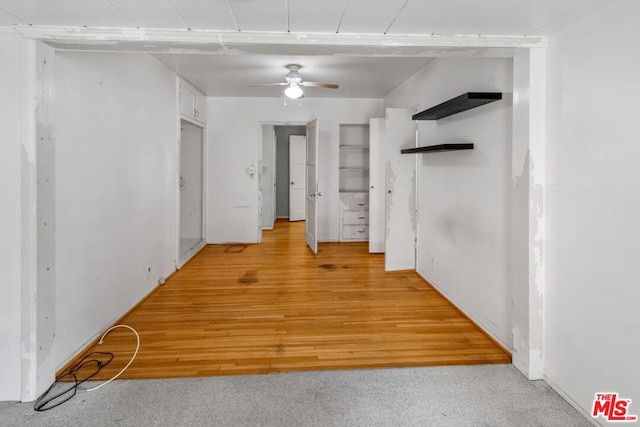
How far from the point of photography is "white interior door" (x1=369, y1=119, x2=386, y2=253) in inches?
228

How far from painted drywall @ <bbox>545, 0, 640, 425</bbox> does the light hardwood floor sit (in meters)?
0.64

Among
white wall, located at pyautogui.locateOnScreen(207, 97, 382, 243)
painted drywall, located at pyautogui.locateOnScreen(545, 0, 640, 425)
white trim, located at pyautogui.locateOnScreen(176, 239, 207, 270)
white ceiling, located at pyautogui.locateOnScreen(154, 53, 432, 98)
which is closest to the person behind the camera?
painted drywall, located at pyautogui.locateOnScreen(545, 0, 640, 425)

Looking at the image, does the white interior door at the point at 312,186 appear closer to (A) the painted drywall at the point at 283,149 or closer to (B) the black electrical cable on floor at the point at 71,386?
(A) the painted drywall at the point at 283,149

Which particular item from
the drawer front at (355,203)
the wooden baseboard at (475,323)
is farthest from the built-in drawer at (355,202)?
the wooden baseboard at (475,323)

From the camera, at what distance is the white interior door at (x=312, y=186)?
225 inches

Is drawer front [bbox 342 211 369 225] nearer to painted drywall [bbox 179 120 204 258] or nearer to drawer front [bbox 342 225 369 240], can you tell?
drawer front [bbox 342 225 369 240]

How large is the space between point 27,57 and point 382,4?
1888 millimetres

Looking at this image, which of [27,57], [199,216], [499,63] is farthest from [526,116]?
[199,216]

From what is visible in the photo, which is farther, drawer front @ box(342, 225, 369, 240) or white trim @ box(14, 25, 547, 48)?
drawer front @ box(342, 225, 369, 240)

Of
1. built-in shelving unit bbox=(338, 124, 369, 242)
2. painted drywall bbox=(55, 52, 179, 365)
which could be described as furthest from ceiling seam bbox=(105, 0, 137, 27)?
built-in shelving unit bbox=(338, 124, 369, 242)

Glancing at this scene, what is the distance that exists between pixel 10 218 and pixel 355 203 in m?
5.23

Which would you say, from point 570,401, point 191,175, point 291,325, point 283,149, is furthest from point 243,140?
point 570,401

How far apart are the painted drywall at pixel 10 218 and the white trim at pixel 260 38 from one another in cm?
22

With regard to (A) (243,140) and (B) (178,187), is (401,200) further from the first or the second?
(A) (243,140)
